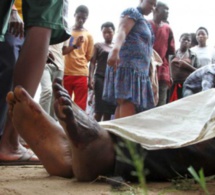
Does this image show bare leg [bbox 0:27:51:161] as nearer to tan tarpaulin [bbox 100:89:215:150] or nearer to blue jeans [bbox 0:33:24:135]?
blue jeans [bbox 0:33:24:135]

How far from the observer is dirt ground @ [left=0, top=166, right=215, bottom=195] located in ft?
3.87

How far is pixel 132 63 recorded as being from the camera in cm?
337

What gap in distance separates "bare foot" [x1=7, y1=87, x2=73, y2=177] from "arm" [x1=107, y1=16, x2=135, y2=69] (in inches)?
70.5

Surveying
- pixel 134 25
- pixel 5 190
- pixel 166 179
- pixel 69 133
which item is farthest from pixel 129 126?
pixel 134 25

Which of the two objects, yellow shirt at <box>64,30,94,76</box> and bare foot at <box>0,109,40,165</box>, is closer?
bare foot at <box>0,109,40,165</box>

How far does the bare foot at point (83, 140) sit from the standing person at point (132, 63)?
6.37 feet

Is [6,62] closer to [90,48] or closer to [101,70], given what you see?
[101,70]

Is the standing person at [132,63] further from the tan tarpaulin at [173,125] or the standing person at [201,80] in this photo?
the tan tarpaulin at [173,125]

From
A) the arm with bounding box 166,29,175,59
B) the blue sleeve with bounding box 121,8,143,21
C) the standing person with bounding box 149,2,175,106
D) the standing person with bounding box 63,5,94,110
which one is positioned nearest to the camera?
the blue sleeve with bounding box 121,8,143,21

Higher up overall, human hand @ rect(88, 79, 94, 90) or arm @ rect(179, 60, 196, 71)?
arm @ rect(179, 60, 196, 71)

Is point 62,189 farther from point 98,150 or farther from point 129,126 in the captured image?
point 129,126

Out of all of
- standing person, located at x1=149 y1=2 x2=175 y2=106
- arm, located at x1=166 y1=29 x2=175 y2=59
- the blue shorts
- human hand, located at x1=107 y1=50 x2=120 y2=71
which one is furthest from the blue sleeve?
the blue shorts

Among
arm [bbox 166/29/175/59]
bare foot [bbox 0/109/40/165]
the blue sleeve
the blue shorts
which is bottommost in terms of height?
bare foot [bbox 0/109/40/165]

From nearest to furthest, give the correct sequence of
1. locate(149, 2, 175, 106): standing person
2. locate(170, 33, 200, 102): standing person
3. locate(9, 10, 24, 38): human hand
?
locate(9, 10, 24, 38): human hand → locate(149, 2, 175, 106): standing person → locate(170, 33, 200, 102): standing person
